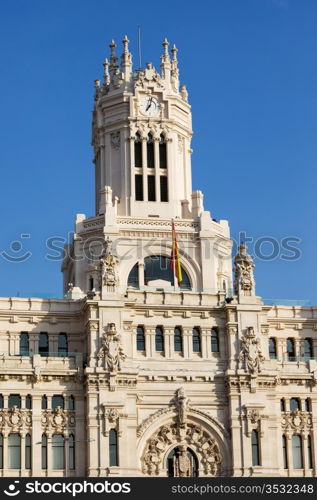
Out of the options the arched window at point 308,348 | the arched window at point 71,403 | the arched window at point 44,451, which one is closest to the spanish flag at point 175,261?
the arched window at point 308,348

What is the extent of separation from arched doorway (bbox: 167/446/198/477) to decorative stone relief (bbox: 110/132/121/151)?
91.6ft

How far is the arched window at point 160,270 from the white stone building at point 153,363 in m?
0.08

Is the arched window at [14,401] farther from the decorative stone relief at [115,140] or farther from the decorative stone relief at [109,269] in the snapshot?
the decorative stone relief at [115,140]

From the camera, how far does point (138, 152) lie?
11988cm

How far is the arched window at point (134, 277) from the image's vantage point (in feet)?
373

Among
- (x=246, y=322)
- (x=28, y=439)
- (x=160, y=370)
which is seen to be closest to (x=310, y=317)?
(x=246, y=322)

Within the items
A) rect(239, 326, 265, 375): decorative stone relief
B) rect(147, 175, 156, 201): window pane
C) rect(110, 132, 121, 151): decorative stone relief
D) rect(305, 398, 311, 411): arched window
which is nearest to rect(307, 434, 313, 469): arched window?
rect(305, 398, 311, 411): arched window

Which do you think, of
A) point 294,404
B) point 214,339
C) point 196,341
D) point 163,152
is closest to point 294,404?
point 294,404

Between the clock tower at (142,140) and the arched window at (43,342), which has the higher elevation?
the clock tower at (142,140)

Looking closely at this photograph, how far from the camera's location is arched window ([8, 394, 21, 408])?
104938 mm

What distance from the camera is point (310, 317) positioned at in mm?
114062

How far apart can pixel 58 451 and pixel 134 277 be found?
16.6 metres

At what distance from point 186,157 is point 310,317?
1838 cm

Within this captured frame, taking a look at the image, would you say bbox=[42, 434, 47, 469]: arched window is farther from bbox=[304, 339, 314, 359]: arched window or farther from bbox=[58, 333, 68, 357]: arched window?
bbox=[304, 339, 314, 359]: arched window
